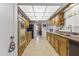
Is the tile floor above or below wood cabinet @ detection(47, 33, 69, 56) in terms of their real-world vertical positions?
below

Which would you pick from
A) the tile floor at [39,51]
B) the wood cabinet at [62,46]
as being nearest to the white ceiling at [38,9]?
the wood cabinet at [62,46]

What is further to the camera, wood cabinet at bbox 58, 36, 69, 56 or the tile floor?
the tile floor

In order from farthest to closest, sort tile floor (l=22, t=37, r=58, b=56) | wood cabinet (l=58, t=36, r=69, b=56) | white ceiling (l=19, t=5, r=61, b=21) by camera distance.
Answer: white ceiling (l=19, t=5, r=61, b=21)
tile floor (l=22, t=37, r=58, b=56)
wood cabinet (l=58, t=36, r=69, b=56)

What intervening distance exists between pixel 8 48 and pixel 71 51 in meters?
2.64

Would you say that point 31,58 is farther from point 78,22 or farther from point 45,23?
point 45,23

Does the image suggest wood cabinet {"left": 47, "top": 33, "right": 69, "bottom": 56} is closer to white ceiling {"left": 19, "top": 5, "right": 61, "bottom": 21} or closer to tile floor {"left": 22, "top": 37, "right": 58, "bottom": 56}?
tile floor {"left": 22, "top": 37, "right": 58, "bottom": 56}

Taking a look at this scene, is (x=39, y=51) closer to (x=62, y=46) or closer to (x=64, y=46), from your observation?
(x=62, y=46)

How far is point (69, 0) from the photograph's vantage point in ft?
4.85

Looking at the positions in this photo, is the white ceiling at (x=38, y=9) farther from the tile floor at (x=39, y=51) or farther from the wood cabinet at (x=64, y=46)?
the wood cabinet at (x=64, y=46)

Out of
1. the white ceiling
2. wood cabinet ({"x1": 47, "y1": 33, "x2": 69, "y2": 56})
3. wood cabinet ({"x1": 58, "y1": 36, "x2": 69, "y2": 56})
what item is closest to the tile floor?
wood cabinet ({"x1": 47, "y1": 33, "x2": 69, "y2": 56})

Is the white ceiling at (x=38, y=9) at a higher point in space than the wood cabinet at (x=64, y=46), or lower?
higher

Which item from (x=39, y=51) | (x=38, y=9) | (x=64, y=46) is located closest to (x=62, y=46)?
(x=64, y=46)

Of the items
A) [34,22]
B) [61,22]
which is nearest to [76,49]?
[61,22]

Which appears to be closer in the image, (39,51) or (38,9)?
(39,51)
